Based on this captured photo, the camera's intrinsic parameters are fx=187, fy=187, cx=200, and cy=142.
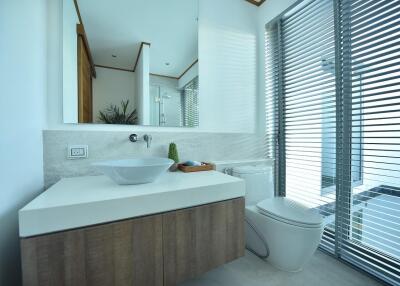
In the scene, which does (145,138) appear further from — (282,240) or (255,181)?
(282,240)

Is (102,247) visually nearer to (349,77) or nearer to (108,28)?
(108,28)

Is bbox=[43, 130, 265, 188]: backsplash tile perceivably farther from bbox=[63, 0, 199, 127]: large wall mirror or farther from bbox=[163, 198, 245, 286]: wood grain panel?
bbox=[163, 198, 245, 286]: wood grain panel

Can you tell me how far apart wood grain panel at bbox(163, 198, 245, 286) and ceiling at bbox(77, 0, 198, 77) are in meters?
1.19

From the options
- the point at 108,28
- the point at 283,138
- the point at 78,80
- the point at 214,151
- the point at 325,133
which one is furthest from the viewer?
the point at 283,138

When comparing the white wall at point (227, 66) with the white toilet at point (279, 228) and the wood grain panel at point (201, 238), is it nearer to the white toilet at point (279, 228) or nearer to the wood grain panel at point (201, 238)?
the white toilet at point (279, 228)

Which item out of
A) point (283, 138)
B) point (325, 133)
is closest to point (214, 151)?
point (283, 138)

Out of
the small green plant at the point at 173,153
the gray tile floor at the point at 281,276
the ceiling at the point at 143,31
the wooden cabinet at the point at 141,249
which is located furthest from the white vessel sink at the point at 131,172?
the ceiling at the point at 143,31

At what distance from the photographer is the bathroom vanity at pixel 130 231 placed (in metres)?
0.70

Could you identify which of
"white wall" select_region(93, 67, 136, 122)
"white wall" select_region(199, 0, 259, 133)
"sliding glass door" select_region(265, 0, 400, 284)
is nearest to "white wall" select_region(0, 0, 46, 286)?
"white wall" select_region(93, 67, 136, 122)

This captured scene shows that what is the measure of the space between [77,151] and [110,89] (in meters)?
0.51

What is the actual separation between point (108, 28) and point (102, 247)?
1505mm

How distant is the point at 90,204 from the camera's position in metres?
0.76

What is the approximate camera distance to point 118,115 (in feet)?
4.70

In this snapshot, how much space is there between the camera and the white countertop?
2.29 feet
